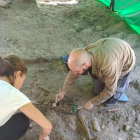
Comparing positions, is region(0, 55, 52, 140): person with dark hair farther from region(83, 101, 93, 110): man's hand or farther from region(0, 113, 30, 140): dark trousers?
region(83, 101, 93, 110): man's hand

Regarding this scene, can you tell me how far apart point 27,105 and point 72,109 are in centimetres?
112

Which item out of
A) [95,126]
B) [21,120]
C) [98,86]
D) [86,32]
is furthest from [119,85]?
[86,32]

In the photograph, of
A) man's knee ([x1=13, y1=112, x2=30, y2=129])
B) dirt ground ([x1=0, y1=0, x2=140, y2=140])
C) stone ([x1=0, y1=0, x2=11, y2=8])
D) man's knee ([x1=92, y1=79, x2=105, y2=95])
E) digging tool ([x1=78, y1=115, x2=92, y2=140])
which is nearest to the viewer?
man's knee ([x1=13, y1=112, x2=30, y2=129])

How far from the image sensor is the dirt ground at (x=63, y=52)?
7.28ft

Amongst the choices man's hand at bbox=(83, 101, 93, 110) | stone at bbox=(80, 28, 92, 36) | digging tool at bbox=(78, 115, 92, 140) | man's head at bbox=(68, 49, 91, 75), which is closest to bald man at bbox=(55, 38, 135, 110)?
man's head at bbox=(68, 49, 91, 75)

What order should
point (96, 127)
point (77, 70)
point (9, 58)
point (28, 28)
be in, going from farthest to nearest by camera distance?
1. point (28, 28)
2. point (96, 127)
3. point (77, 70)
4. point (9, 58)

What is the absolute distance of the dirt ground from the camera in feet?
7.28

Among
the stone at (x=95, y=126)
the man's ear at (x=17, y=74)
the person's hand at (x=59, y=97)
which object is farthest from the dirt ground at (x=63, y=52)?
the man's ear at (x=17, y=74)

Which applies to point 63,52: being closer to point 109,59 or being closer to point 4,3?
point 109,59

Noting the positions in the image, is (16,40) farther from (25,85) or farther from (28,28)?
(25,85)

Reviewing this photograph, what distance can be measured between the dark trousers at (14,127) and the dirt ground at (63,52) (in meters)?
0.33

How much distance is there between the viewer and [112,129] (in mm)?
2252

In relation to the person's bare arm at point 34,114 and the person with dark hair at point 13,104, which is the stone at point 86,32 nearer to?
the person with dark hair at point 13,104

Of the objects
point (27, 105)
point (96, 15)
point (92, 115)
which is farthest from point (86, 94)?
point (96, 15)
